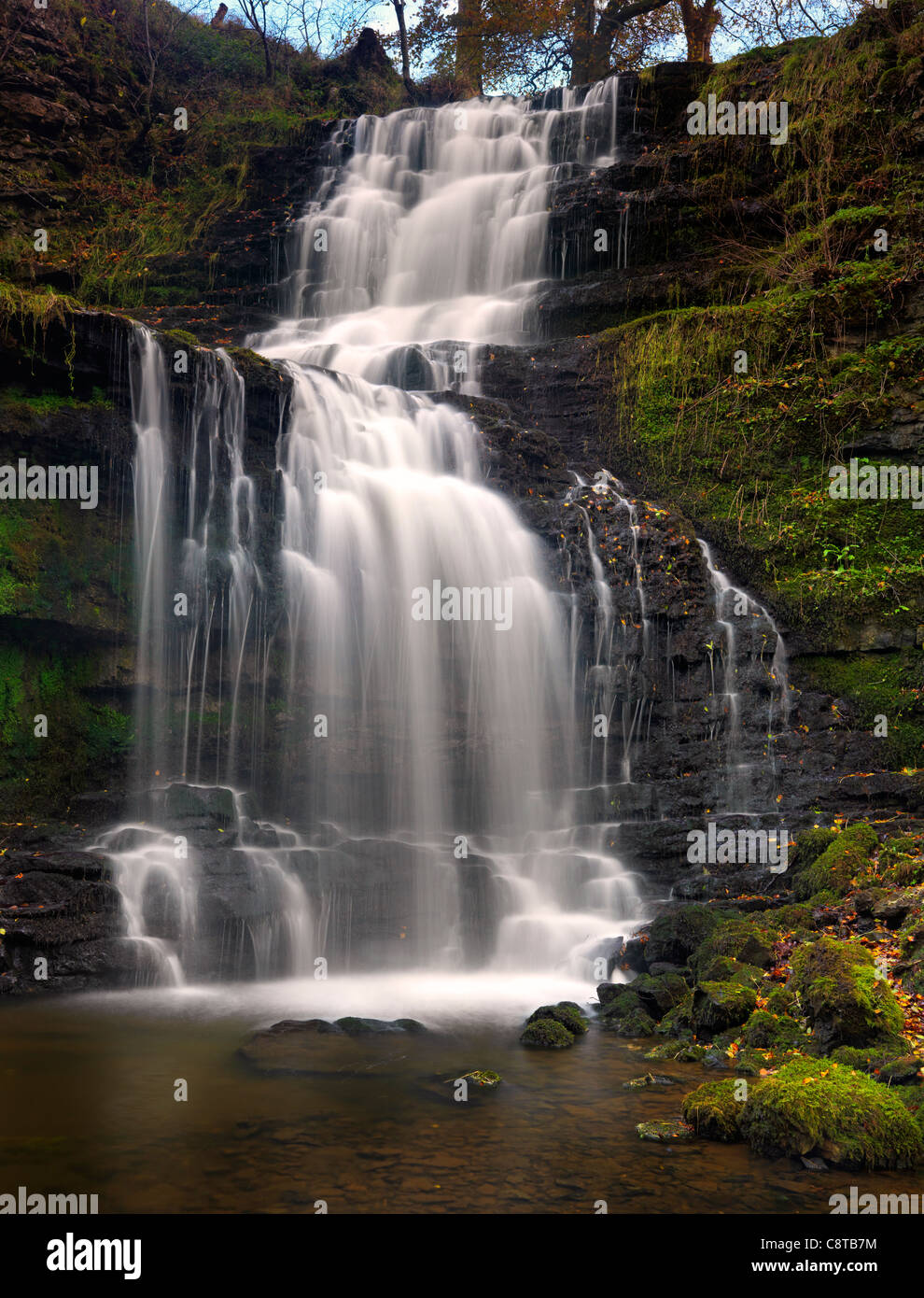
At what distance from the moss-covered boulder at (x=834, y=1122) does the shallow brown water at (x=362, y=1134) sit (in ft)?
0.36

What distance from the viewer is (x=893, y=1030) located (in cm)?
650

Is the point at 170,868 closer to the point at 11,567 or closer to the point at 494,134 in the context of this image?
the point at 11,567

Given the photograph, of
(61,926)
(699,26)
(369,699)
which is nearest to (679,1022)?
(61,926)

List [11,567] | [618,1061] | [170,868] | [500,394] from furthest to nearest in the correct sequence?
[500,394], [11,567], [170,868], [618,1061]

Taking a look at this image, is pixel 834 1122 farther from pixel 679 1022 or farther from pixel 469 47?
pixel 469 47

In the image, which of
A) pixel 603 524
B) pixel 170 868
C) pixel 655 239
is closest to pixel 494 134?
pixel 655 239

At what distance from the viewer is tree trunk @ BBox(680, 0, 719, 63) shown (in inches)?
979

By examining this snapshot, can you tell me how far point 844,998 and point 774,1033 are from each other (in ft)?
1.95

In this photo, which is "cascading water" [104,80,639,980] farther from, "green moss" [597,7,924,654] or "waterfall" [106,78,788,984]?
"green moss" [597,7,924,654]

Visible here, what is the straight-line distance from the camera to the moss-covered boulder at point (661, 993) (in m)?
8.19

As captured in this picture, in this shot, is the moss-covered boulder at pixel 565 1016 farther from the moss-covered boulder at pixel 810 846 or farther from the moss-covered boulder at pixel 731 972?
the moss-covered boulder at pixel 810 846

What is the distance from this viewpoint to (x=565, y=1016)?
8.02 m

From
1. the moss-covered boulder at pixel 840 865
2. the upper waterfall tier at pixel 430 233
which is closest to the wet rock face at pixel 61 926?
the moss-covered boulder at pixel 840 865
